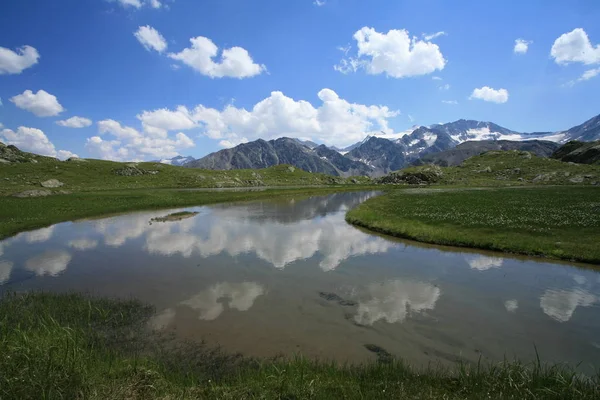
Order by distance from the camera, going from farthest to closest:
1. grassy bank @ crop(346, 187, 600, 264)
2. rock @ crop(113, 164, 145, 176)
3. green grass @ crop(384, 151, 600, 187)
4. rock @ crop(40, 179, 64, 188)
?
rock @ crop(113, 164, 145, 176)
green grass @ crop(384, 151, 600, 187)
rock @ crop(40, 179, 64, 188)
grassy bank @ crop(346, 187, 600, 264)

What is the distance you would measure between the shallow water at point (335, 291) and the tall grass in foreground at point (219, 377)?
158cm

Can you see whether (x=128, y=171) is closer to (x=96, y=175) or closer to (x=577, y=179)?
(x=96, y=175)

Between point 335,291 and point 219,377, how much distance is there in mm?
9886

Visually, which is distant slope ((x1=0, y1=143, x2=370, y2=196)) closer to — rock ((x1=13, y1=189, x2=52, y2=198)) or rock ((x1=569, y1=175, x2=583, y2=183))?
rock ((x1=13, y1=189, x2=52, y2=198))

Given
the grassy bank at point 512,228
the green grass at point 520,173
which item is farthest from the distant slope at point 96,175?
the green grass at point 520,173

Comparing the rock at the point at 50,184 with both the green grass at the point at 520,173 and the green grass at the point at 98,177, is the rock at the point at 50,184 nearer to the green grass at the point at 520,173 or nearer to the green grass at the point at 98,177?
the green grass at the point at 98,177

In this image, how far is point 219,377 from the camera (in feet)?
34.1

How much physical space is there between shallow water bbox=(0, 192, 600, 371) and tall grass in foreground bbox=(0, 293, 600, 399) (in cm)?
158

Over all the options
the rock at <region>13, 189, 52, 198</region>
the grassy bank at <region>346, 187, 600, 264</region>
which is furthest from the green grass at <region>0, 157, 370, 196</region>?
the grassy bank at <region>346, 187, 600, 264</region>

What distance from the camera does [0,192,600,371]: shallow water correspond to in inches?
512

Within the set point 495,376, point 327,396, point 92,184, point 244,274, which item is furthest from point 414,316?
point 92,184

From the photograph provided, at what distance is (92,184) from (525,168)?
208 meters

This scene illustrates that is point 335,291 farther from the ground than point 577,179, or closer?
closer

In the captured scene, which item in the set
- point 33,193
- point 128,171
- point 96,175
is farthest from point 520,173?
point 96,175
